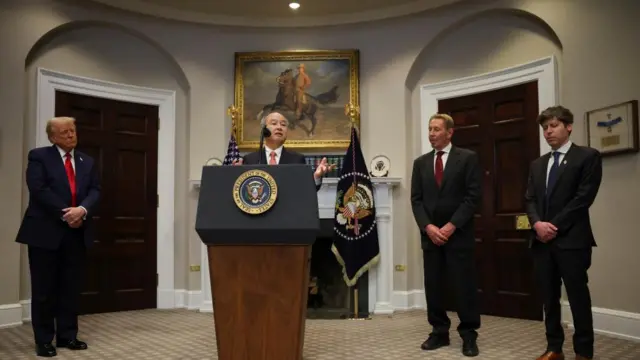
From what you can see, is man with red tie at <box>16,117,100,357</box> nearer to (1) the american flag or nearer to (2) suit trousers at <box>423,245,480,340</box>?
(1) the american flag

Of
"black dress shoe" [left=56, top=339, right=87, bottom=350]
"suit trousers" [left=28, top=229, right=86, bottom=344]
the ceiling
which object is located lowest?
"black dress shoe" [left=56, top=339, right=87, bottom=350]

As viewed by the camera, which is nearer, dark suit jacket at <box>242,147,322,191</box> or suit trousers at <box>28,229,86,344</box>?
dark suit jacket at <box>242,147,322,191</box>

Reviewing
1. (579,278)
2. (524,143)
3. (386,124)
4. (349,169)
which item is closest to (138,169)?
(349,169)

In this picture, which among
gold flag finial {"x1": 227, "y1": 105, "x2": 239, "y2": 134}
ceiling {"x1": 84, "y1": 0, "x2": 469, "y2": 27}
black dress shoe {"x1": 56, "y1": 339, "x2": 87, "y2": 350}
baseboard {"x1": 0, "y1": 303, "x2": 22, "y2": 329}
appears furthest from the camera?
gold flag finial {"x1": 227, "y1": 105, "x2": 239, "y2": 134}

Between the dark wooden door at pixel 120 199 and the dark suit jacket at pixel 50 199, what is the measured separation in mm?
1959

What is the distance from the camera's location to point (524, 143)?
546 centimetres

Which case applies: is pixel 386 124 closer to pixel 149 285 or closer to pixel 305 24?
pixel 305 24

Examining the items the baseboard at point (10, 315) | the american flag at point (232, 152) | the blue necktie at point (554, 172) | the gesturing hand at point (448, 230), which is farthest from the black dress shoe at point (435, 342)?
the baseboard at point (10, 315)

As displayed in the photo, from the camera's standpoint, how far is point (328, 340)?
13.9 feet

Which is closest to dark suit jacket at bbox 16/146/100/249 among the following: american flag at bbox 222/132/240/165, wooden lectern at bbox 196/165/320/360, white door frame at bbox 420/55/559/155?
wooden lectern at bbox 196/165/320/360

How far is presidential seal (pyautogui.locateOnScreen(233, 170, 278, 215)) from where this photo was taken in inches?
99.3

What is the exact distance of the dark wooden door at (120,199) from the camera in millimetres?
5836

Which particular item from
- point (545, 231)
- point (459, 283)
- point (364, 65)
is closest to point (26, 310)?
point (459, 283)

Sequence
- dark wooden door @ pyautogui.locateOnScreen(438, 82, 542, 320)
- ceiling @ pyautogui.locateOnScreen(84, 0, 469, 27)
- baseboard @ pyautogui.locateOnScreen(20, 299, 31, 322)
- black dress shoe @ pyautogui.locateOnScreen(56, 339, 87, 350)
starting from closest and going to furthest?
black dress shoe @ pyautogui.locateOnScreen(56, 339, 87, 350) → baseboard @ pyautogui.locateOnScreen(20, 299, 31, 322) → dark wooden door @ pyautogui.locateOnScreen(438, 82, 542, 320) → ceiling @ pyautogui.locateOnScreen(84, 0, 469, 27)
